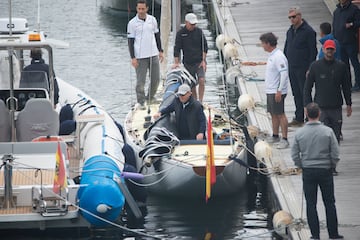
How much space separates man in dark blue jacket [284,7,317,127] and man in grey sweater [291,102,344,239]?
507 centimetres

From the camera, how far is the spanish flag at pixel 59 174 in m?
14.0

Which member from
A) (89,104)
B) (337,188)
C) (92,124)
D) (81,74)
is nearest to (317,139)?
(337,188)

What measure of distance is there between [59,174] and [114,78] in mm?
13756

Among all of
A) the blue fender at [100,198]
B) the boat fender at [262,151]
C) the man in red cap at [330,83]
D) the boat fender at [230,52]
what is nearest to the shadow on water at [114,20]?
the boat fender at [230,52]

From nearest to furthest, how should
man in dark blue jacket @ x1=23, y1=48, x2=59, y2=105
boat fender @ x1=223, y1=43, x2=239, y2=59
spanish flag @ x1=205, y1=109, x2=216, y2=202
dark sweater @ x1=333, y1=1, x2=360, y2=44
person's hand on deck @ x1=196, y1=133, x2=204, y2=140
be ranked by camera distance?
spanish flag @ x1=205, y1=109, x2=216, y2=202 → person's hand on deck @ x1=196, y1=133, x2=204, y2=140 → man in dark blue jacket @ x1=23, y1=48, x2=59, y2=105 → dark sweater @ x1=333, y1=1, x2=360, y2=44 → boat fender @ x1=223, y1=43, x2=239, y2=59

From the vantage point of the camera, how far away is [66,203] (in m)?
14.3

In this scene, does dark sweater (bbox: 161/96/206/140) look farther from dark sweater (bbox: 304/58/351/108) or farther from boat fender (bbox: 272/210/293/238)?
boat fender (bbox: 272/210/293/238)

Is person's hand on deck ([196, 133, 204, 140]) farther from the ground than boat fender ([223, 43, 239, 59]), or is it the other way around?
boat fender ([223, 43, 239, 59])

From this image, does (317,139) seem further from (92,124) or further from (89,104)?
(89,104)

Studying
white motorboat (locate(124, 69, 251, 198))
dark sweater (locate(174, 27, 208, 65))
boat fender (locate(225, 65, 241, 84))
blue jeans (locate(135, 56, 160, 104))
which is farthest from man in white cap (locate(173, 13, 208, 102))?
boat fender (locate(225, 65, 241, 84))

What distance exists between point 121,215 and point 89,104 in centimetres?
331

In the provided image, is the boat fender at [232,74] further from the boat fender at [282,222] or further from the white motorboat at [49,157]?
the boat fender at [282,222]

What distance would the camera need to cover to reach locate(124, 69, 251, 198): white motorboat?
16.0 m

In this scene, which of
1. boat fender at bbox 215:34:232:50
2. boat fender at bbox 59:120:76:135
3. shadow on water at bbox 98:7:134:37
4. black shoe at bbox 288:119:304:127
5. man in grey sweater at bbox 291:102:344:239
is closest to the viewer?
man in grey sweater at bbox 291:102:344:239
